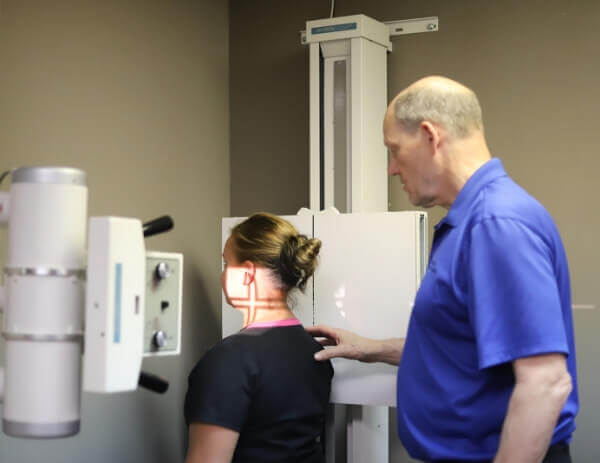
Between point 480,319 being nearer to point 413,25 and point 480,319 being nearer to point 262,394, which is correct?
point 262,394

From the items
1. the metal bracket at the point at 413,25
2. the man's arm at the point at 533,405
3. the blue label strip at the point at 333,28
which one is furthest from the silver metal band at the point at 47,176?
the metal bracket at the point at 413,25

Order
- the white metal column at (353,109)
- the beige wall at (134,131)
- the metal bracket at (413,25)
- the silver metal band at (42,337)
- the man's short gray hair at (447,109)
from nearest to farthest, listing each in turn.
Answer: the silver metal band at (42,337), the man's short gray hair at (447,109), the beige wall at (134,131), the white metal column at (353,109), the metal bracket at (413,25)

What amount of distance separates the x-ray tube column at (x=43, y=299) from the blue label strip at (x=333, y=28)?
70.3 inches

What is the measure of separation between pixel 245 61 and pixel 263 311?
4.48 ft

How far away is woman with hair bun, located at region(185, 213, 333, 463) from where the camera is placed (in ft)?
6.56

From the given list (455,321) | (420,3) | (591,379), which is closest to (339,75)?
(420,3)

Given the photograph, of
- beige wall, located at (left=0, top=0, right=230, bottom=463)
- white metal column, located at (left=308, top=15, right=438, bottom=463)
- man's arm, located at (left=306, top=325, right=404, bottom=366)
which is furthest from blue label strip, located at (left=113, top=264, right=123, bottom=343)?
white metal column, located at (left=308, top=15, right=438, bottom=463)

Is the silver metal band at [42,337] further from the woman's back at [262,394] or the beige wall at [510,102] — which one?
the beige wall at [510,102]

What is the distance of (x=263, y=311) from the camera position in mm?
2309

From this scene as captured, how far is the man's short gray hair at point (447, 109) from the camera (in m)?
1.55

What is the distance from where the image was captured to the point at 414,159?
1.61m

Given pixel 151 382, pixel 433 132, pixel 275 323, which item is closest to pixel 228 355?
pixel 275 323

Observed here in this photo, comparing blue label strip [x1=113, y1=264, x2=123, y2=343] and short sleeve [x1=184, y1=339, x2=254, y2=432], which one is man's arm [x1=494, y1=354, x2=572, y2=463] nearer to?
blue label strip [x1=113, y1=264, x2=123, y2=343]

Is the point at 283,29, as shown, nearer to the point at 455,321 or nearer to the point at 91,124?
the point at 91,124
